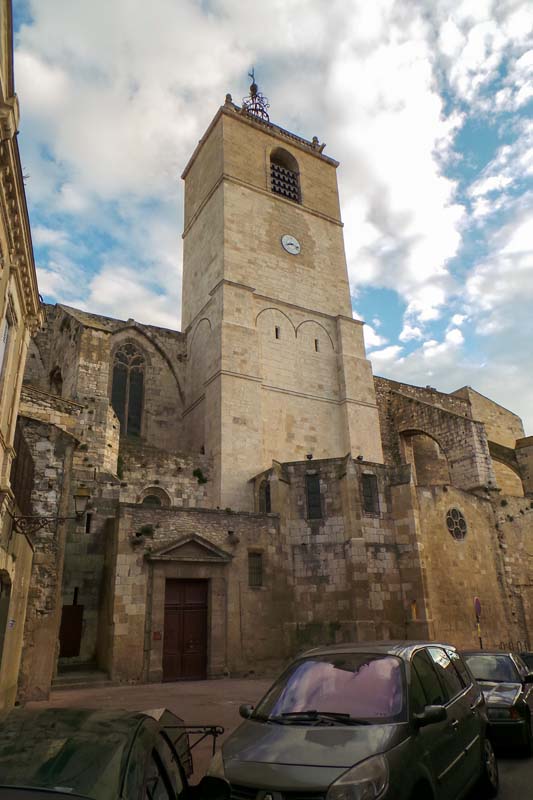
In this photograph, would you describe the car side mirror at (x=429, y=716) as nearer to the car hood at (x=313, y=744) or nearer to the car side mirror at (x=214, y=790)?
the car hood at (x=313, y=744)

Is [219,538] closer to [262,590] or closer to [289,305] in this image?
[262,590]

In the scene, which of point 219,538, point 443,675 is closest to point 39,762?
point 443,675

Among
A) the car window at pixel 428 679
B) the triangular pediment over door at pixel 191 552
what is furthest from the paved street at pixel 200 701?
the triangular pediment over door at pixel 191 552

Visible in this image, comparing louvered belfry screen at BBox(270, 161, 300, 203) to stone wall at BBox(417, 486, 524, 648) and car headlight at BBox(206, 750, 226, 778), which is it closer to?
stone wall at BBox(417, 486, 524, 648)

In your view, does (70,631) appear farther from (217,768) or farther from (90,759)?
(90,759)

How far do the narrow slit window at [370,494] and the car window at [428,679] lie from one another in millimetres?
12352

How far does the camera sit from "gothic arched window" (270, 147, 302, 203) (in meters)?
25.6

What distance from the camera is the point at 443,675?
15.0 feet

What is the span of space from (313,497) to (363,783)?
1399 cm

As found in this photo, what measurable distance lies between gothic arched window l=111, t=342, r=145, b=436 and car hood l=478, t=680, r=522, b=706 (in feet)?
53.8

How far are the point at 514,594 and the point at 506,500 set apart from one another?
3504mm

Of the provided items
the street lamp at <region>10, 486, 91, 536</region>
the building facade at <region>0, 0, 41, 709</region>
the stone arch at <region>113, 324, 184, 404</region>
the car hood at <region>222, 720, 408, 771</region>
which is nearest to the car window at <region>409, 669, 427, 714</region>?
the car hood at <region>222, 720, 408, 771</region>

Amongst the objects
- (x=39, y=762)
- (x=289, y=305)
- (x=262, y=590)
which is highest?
(x=289, y=305)

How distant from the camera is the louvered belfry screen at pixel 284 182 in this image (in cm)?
2548
